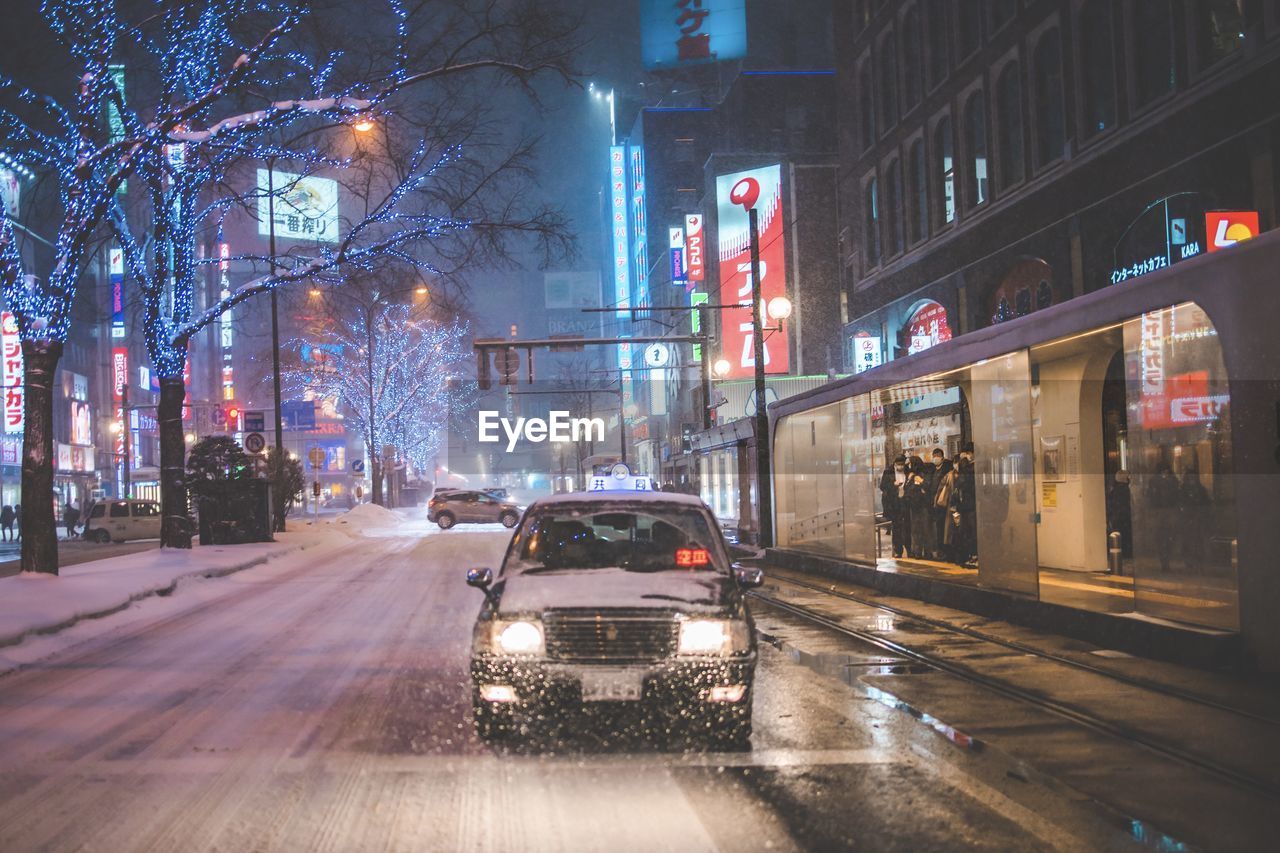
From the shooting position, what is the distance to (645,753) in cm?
705

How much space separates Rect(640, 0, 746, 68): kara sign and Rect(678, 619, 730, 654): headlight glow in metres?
83.0

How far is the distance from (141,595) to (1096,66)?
20.6 metres

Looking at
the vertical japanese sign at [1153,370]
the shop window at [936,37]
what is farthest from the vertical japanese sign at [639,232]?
the vertical japanese sign at [1153,370]

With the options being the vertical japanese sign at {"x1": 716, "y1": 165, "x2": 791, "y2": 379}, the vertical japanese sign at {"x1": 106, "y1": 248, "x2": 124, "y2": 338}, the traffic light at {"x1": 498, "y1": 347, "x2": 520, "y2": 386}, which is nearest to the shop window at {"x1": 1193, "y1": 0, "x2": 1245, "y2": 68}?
the traffic light at {"x1": 498, "y1": 347, "x2": 520, "y2": 386}

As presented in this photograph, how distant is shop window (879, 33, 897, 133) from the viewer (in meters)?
34.7

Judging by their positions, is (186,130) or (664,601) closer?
(664,601)

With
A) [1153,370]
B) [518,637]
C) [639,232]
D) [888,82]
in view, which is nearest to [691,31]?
[639,232]

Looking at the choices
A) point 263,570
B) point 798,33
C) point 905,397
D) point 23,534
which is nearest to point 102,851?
point 23,534

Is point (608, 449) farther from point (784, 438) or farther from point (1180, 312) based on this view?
point (1180, 312)

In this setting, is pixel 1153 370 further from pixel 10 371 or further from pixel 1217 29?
pixel 10 371

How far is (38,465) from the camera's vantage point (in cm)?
1819

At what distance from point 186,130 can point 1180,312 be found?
670 inches

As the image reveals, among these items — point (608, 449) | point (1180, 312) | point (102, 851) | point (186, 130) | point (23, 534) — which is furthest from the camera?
point (608, 449)

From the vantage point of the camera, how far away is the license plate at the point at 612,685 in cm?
687
